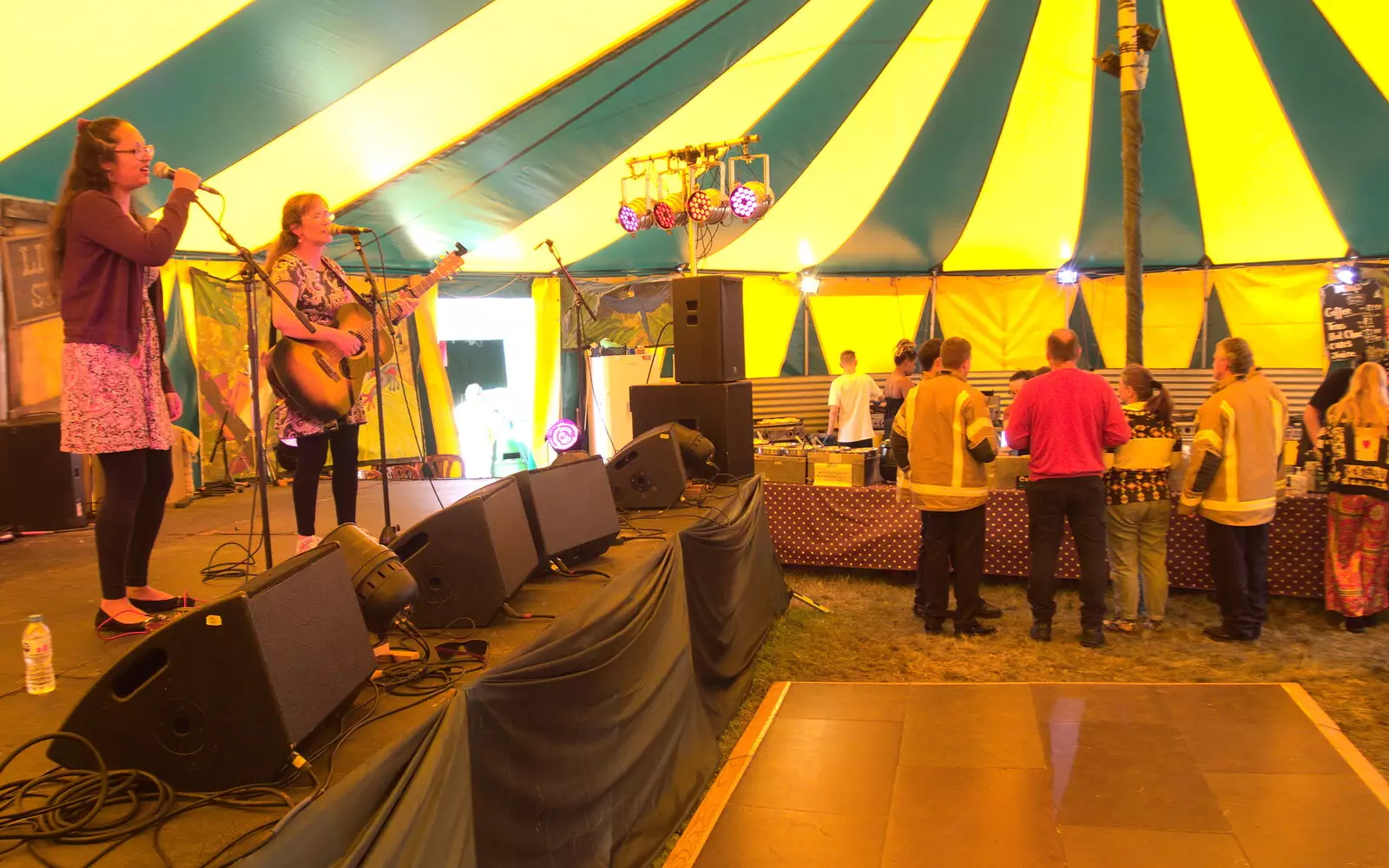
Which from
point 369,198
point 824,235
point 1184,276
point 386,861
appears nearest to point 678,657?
point 386,861

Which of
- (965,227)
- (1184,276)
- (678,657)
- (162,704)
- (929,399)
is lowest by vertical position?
(678,657)

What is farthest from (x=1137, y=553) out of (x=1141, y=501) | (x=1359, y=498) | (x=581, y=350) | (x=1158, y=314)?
(x=1158, y=314)

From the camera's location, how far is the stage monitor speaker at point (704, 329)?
15.2ft

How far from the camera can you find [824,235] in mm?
9156

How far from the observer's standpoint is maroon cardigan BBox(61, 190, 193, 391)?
2.20 meters

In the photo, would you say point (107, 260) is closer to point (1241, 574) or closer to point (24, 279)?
point (24, 279)

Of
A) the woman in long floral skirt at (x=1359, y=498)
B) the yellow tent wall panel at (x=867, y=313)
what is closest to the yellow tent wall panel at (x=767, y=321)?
the yellow tent wall panel at (x=867, y=313)

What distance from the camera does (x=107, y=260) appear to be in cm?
227

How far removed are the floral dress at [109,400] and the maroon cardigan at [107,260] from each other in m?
0.04

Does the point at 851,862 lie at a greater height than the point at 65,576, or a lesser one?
lesser

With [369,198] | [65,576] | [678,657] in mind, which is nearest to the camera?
[678,657]

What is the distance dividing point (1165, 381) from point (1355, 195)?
9.50 ft

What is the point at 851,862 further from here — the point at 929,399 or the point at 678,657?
the point at 929,399

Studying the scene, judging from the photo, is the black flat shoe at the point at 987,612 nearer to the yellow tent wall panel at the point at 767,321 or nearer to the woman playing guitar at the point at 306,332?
the woman playing guitar at the point at 306,332
